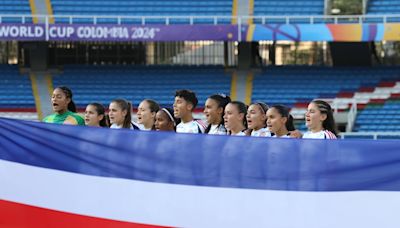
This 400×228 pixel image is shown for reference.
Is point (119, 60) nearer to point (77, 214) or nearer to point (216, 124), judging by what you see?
point (216, 124)

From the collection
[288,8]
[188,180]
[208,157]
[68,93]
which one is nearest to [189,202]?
[188,180]

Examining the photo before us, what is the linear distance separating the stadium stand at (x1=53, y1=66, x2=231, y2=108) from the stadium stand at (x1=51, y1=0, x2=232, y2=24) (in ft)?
5.96

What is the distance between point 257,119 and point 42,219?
2266 millimetres

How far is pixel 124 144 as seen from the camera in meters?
5.37

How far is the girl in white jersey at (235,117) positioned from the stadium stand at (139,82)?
53.4 feet

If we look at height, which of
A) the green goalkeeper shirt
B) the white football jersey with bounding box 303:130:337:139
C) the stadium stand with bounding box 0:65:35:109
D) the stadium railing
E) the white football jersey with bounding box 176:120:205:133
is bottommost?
the stadium stand with bounding box 0:65:35:109

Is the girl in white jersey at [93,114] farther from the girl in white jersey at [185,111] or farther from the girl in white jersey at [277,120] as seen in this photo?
the girl in white jersey at [277,120]

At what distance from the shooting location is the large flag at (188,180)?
4.98 metres

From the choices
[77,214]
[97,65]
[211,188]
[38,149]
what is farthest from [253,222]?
[97,65]

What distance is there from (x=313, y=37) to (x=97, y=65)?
780 centimetres

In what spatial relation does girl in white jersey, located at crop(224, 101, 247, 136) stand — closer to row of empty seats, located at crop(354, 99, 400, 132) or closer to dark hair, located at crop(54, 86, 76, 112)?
dark hair, located at crop(54, 86, 76, 112)

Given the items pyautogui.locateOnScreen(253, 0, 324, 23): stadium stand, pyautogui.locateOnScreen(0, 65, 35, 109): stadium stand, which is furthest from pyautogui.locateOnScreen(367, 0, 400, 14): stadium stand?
Result: pyautogui.locateOnScreen(0, 65, 35, 109): stadium stand

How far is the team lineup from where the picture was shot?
258 inches

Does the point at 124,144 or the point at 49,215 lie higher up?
the point at 124,144
